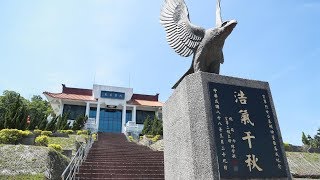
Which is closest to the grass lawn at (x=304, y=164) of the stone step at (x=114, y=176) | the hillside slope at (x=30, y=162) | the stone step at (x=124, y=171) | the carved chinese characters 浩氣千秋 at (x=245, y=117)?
the stone step at (x=124, y=171)

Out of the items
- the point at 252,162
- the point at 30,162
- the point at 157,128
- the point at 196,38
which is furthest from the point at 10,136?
the point at 157,128

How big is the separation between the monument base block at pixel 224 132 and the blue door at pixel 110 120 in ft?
93.7

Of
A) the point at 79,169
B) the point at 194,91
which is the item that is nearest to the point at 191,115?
the point at 194,91

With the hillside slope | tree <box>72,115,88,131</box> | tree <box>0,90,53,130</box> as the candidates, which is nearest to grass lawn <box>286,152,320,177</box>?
the hillside slope

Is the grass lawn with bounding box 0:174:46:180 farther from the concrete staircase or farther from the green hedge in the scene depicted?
the green hedge

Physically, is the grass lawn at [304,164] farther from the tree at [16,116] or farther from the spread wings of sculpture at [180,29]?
the tree at [16,116]

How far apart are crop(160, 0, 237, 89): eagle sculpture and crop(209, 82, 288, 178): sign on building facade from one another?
61cm

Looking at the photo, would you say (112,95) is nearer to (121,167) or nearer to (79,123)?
(79,123)

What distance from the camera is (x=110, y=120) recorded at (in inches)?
1329

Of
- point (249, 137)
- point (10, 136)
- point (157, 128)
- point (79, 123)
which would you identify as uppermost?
point (79, 123)

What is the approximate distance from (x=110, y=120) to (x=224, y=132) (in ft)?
98.8

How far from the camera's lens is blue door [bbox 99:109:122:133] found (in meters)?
33.0

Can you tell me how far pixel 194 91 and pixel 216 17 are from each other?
1.78 m

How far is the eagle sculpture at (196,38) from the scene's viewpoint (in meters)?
5.22
